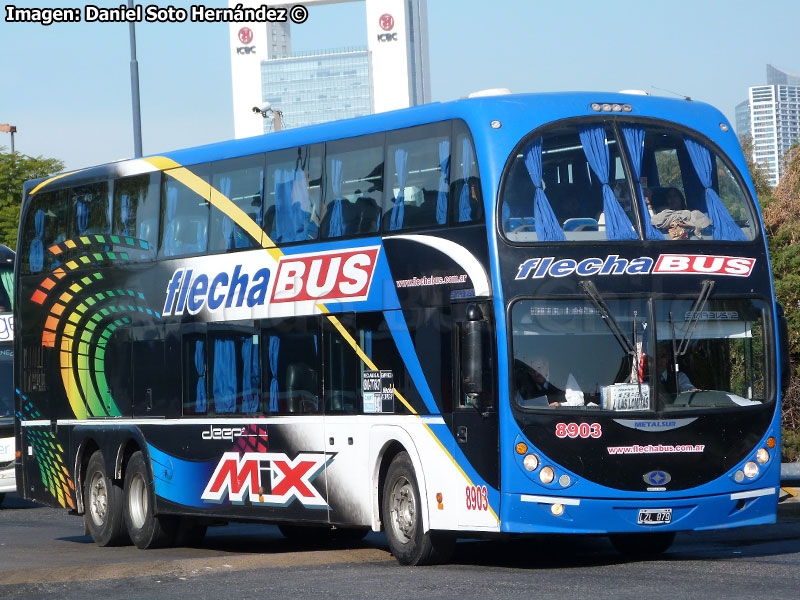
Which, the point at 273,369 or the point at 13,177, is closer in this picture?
the point at 273,369

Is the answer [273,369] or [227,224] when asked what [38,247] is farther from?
[273,369]

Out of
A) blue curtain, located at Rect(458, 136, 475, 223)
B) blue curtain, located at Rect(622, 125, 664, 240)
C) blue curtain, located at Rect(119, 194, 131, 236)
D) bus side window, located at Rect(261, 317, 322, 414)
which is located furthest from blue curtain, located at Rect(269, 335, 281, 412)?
blue curtain, located at Rect(622, 125, 664, 240)

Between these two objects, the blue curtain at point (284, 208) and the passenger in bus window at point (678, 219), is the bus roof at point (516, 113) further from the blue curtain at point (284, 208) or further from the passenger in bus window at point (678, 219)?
the passenger in bus window at point (678, 219)

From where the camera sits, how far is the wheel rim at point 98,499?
715 inches

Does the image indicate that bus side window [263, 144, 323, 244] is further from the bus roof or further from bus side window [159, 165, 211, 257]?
bus side window [159, 165, 211, 257]

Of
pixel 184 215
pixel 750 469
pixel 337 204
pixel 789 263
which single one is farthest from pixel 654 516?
pixel 789 263

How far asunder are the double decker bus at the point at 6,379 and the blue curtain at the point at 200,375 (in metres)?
10.6

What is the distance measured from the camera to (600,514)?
12.3 metres

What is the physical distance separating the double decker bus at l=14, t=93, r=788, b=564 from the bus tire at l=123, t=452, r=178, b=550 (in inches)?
35.5

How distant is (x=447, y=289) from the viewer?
13062 mm

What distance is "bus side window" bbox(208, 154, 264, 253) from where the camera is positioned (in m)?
15.6

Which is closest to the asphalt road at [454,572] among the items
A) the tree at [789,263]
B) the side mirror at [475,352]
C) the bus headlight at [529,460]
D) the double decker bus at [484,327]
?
the double decker bus at [484,327]

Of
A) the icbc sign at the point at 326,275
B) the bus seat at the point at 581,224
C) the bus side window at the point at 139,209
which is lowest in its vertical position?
the icbc sign at the point at 326,275

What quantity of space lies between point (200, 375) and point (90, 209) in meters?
3.34
